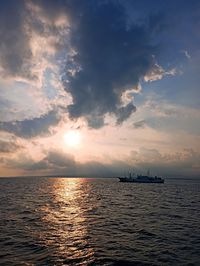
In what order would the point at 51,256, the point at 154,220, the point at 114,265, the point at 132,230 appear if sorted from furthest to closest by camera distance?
the point at 154,220 < the point at 132,230 < the point at 51,256 < the point at 114,265

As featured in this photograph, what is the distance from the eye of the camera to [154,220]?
41625 millimetres

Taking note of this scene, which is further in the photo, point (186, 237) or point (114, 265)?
point (186, 237)

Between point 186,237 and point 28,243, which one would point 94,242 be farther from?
point 186,237

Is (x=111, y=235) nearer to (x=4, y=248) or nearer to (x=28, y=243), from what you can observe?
(x=28, y=243)

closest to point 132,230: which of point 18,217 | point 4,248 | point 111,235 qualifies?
point 111,235

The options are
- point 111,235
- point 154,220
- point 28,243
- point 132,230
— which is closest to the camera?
point 28,243

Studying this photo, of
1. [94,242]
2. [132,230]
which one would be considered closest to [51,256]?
[94,242]

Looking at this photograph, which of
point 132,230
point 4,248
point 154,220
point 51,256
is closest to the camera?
point 51,256

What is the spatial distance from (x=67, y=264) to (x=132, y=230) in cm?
1472

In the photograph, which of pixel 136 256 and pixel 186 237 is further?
pixel 186 237

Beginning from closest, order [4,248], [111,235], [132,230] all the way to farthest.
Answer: [4,248] < [111,235] < [132,230]

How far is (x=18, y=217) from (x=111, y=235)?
18536 millimetres

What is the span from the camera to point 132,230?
3353 centimetres

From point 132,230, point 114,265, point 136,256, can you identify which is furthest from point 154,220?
point 114,265
